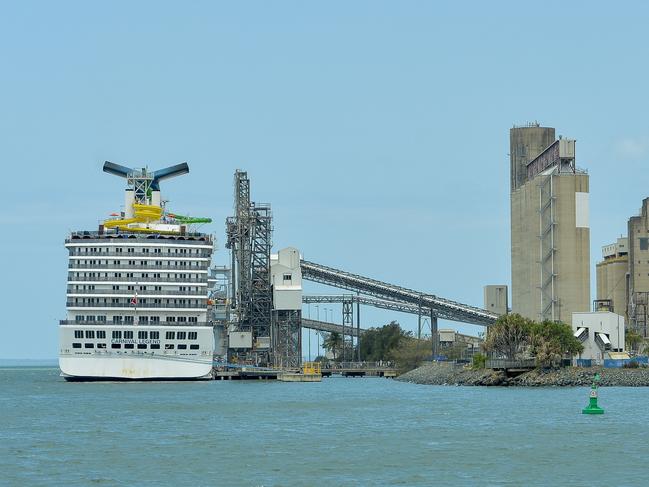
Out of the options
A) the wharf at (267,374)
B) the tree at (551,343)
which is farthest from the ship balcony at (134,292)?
the tree at (551,343)

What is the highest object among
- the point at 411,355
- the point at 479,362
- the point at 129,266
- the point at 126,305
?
the point at 129,266

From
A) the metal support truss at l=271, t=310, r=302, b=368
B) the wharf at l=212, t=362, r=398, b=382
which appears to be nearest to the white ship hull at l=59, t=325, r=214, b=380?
the wharf at l=212, t=362, r=398, b=382

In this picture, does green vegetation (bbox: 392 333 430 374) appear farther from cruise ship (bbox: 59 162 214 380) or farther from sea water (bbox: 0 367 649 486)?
sea water (bbox: 0 367 649 486)

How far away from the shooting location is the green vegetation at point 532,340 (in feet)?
455

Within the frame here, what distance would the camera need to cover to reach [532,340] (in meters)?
141

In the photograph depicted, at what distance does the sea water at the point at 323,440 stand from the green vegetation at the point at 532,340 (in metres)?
24.0

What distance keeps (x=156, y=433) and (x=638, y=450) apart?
84.0ft

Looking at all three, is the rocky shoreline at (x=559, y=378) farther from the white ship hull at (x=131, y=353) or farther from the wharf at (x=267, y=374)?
the white ship hull at (x=131, y=353)

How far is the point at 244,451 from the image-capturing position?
6512cm

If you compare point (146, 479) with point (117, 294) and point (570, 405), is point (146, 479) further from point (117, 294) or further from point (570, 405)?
point (117, 294)

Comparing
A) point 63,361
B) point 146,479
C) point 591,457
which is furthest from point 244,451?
point 63,361

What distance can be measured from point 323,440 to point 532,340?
73.1 metres

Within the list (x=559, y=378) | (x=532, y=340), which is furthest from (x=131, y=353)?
(x=559, y=378)

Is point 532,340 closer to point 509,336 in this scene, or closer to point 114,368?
point 509,336
